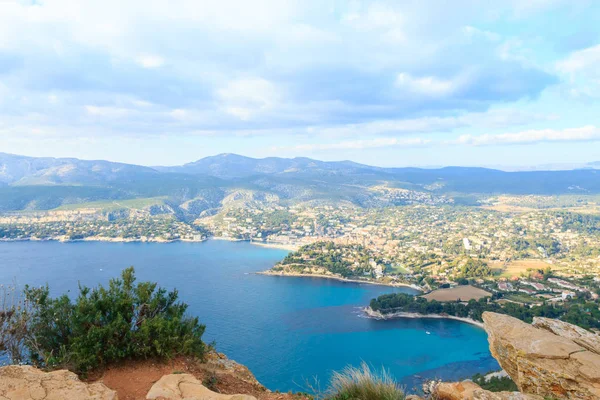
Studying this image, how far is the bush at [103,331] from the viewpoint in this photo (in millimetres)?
4484

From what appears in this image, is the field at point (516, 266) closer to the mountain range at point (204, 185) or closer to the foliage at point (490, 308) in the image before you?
the foliage at point (490, 308)

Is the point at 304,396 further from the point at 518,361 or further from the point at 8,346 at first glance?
the point at 8,346

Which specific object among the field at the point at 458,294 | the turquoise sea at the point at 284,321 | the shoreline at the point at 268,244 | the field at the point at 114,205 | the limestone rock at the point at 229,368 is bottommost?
the shoreline at the point at 268,244

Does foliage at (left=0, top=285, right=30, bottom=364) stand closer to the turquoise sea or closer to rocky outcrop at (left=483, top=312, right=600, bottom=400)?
rocky outcrop at (left=483, top=312, right=600, bottom=400)

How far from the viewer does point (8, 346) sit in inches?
195

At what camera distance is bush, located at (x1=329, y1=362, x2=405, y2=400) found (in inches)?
151

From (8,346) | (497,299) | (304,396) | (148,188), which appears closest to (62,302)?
(8,346)

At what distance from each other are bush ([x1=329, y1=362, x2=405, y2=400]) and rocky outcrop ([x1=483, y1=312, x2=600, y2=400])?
4.26ft

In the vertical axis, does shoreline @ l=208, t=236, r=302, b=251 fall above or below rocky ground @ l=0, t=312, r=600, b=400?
below

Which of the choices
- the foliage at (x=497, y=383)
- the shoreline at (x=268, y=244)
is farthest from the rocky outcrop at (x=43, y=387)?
the shoreline at (x=268, y=244)

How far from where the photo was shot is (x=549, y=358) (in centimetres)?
371

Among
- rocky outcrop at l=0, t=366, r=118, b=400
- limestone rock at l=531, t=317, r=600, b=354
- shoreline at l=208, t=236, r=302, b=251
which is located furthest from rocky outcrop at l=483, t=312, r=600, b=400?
shoreline at l=208, t=236, r=302, b=251

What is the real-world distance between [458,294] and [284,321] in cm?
1593

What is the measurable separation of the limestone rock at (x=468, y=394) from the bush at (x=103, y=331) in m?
3.22
